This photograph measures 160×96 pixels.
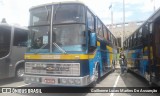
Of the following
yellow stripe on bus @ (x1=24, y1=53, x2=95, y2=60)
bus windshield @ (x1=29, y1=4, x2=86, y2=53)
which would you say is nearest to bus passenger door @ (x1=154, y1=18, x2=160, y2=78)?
yellow stripe on bus @ (x1=24, y1=53, x2=95, y2=60)

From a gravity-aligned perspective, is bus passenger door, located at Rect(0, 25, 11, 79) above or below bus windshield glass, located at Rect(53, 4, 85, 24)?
below

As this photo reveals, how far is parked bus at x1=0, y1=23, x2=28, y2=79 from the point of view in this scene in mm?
11797

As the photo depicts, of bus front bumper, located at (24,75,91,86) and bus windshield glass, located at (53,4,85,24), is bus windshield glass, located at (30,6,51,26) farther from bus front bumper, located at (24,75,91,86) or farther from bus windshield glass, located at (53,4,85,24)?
bus front bumper, located at (24,75,91,86)

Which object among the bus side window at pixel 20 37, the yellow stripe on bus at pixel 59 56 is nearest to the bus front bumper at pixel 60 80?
the yellow stripe on bus at pixel 59 56

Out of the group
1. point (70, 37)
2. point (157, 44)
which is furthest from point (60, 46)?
point (157, 44)

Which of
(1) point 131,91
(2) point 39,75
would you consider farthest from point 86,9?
(1) point 131,91

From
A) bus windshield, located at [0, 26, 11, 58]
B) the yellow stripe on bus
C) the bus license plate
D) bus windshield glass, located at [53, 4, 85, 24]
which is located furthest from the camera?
bus windshield, located at [0, 26, 11, 58]

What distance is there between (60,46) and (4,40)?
4.53 m

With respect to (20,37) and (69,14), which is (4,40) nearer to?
(20,37)

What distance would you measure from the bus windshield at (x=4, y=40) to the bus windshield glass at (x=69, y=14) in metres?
4.12

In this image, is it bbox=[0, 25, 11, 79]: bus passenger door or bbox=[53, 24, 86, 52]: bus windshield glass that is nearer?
bbox=[53, 24, 86, 52]: bus windshield glass

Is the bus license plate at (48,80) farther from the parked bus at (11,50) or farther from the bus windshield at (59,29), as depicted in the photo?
the parked bus at (11,50)

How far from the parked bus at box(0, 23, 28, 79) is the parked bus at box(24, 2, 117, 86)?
300 centimetres

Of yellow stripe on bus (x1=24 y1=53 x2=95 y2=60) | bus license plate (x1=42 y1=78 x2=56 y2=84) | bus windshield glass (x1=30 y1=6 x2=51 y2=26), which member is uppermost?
bus windshield glass (x1=30 y1=6 x2=51 y2=26)
